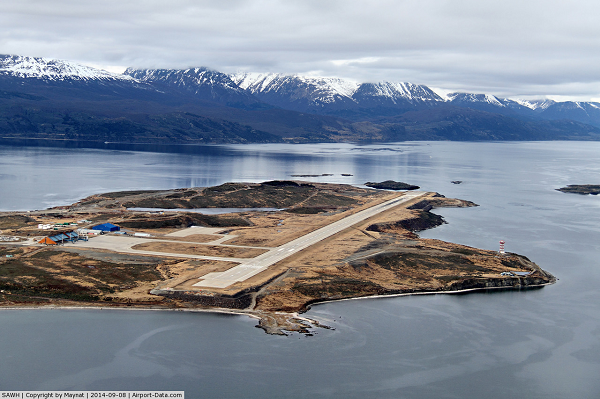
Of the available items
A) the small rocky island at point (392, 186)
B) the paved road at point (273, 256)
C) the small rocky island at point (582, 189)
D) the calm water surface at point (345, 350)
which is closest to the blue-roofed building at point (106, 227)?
the paved road at point (273, 256)

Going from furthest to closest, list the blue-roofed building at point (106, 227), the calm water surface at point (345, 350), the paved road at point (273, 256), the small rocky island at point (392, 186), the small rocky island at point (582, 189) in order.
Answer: the small rocky island at point (392, 186) < the small rocky island at point (582, 189) < the blue-roofed building at point (106, 227) < the paved road at point (273, 256) < the calm water surface at point (345, 350)

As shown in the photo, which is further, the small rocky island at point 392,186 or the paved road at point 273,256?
the small rocky island at point 392,186

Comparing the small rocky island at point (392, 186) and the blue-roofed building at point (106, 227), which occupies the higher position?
the small rocky island at point (392, 186)

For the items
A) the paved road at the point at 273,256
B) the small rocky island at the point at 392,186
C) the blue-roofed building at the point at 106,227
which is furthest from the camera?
the small rocky island at the point at 392,186

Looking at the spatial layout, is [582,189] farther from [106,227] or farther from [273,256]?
[106,227]

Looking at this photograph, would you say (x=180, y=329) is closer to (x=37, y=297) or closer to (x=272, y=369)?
(x=272, y=369)

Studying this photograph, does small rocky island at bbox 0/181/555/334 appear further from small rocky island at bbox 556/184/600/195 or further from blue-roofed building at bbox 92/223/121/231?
small rocky island at bbox 556/184/600/195

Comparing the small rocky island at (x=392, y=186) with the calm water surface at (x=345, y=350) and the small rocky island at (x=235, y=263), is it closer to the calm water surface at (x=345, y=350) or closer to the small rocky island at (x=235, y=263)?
the small rocky island at (x=235, y=263)

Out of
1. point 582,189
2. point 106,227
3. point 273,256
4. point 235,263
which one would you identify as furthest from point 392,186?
point 235,263
